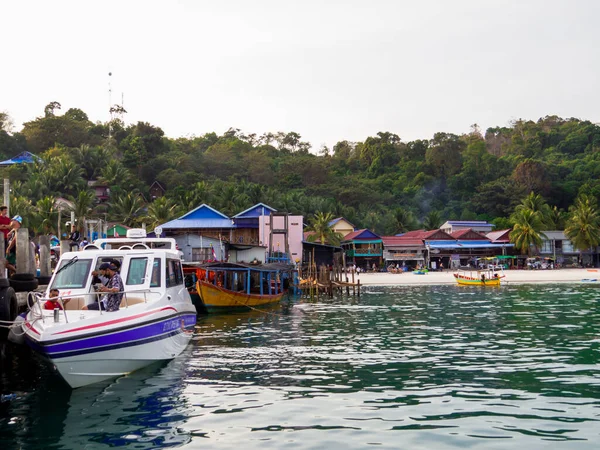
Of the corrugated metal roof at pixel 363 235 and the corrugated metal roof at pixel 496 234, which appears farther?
the corrugated metal roof at pixel 496 234

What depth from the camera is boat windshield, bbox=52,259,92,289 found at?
16.9 m

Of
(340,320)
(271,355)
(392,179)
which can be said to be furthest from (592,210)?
(271,355)

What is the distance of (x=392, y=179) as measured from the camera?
125875 mm

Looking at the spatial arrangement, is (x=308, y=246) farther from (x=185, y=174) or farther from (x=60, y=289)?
(x=60, y=289)

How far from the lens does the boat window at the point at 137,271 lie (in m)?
17.0

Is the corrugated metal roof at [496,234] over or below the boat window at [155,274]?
over

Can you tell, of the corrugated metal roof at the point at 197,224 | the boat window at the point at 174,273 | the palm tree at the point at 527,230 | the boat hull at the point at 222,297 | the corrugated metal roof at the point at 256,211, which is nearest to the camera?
the boat window at the point at 174,273

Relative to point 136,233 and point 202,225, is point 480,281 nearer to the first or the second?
point 202,225

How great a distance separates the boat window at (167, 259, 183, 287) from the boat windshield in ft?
6.79

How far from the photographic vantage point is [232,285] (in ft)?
131

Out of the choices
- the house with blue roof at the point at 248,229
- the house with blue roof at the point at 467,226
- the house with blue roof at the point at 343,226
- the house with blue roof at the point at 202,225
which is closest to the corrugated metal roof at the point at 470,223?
the house with blue roof at the point at 467,226

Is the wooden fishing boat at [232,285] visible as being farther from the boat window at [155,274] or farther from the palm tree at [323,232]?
the palm tree at [323,232]

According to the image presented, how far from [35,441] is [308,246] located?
2413 inches

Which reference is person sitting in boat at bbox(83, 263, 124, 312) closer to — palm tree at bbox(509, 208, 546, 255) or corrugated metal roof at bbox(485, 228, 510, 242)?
palm tree at bbox(509, 208, 546, 255)
